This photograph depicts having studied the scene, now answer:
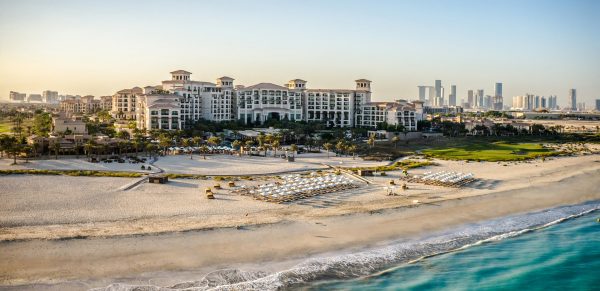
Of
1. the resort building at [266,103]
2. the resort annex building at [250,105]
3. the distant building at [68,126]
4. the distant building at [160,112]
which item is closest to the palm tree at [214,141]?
the distant building at [160,112]

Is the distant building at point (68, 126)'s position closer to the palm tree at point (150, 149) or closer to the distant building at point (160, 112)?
the distant building at point (160, 112)

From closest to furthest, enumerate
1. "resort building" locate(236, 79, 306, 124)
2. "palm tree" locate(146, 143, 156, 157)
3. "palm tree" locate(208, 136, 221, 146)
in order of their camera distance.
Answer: "palm tree" locate(146, 143, 156, 157) → "palm tree" locate(208, 136, 221, 146) → "resort building" locate(236, 79, 306, 124)

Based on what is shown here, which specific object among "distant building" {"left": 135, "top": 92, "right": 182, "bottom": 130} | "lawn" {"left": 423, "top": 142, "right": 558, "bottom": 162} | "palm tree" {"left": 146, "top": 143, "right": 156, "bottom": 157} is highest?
"distant building" {"left": 135, "top": 92, "right": 182, "bottom": 130}

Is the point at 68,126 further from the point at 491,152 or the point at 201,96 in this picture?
the point at 491,152

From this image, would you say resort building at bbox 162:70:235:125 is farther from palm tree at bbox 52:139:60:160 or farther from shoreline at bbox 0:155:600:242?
shoreline at bbox 0:155:600:242

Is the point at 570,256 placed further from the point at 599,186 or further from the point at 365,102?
the point at 365,102

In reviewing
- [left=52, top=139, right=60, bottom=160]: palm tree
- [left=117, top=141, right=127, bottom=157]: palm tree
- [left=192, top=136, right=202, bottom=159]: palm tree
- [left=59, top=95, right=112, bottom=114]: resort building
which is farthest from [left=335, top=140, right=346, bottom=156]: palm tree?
[left=59, top=95, right=112, bottom=114]: resort building

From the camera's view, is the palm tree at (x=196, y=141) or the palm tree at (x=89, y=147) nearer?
the palm tree at (x=89, y=147)
